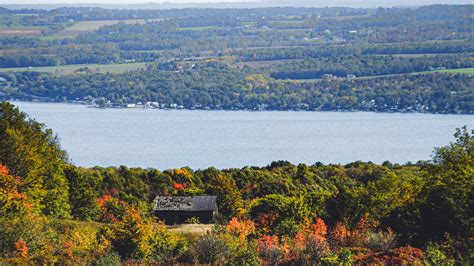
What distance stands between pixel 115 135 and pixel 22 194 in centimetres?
5567

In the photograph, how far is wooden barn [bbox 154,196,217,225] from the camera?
35000 millimetres

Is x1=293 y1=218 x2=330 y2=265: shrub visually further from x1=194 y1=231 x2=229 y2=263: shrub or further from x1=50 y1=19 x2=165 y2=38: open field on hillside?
x1=50 y1=19 x2=165 y2=38: open field on hillside

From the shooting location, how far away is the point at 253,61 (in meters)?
145

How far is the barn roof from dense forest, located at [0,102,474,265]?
39cm

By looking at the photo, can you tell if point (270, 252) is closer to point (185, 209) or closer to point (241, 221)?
point (241, 221)

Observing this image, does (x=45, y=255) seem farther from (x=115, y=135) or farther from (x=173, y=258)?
(x=115, y=135)

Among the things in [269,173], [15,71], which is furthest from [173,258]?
[15,71]

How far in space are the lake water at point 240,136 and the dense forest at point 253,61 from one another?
5.84 meters

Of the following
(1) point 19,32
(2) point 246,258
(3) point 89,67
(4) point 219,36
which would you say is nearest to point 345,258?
(2) point 246,258

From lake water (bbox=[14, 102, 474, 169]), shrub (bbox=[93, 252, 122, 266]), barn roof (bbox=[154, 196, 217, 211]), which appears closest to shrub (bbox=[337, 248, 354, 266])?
shrub (bbox=[93, 252, 122, 266])

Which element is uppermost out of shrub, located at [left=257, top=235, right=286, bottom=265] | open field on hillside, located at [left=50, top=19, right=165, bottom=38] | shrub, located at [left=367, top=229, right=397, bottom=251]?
shrub, located at [left=257, top=235, right=286, bottom=265]

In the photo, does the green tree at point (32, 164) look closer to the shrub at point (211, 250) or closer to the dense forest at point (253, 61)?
the shrub at point (211, 250)

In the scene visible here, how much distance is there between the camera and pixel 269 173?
45125 millimetres

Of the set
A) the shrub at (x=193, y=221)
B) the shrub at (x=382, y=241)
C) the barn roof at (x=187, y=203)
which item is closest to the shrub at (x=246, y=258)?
the shrub at (x=382, y=241)
